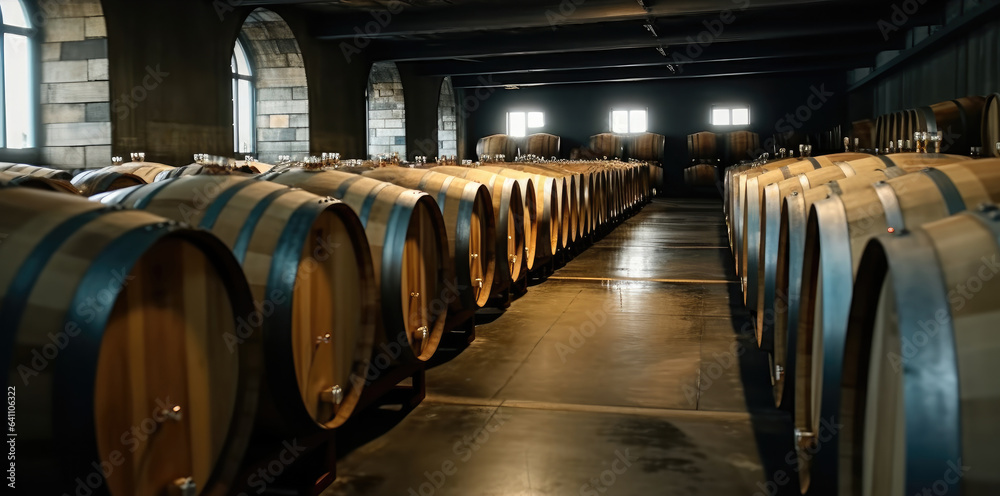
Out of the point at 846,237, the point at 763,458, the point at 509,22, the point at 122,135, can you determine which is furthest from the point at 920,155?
the point at 509,22

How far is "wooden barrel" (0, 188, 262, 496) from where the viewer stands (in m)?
1.48

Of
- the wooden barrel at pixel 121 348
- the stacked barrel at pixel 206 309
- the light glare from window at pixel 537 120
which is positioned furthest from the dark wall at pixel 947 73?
the wooden barrel at pixel 121 348

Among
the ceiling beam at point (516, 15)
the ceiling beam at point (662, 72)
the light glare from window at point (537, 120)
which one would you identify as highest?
the ceiling beam at point (662, 72)

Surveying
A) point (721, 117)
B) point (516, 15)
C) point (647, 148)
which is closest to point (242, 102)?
→ point (516, 15)

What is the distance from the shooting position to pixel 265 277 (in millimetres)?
2471

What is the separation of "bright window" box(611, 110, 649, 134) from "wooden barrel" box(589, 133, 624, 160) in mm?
1257

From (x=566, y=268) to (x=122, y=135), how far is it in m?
5.08

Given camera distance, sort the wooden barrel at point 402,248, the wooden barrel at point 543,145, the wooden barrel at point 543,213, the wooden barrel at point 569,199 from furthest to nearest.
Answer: the wooden barrel at point 543,145 → the wooden barrel at point 569,199 → the wooden barrel at point 543,213 → the wooden barrel at point 402,248

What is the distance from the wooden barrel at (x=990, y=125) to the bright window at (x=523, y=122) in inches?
729

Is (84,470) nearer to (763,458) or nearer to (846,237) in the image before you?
(846,237)

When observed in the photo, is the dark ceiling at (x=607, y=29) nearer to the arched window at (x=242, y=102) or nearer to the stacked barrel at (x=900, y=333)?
the arched window at (x=242, y=102)

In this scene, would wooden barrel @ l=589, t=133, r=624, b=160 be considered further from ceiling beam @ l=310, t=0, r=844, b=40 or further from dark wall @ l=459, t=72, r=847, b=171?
ceiling beam @ l=310, t=0, r=844, b=40

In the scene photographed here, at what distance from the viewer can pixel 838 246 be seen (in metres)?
1.97

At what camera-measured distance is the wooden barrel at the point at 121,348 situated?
1.48m
